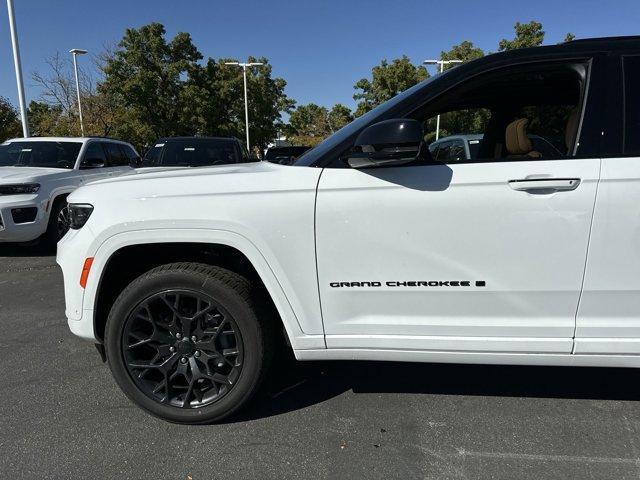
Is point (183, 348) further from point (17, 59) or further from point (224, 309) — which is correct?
point (17, 59)

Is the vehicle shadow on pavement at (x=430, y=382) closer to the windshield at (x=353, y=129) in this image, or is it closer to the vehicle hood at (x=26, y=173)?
the windshield at (x=353, y=129)

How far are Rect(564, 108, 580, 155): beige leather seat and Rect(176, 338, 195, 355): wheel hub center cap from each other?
6.98ft

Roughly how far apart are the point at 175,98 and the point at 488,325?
1225 inches

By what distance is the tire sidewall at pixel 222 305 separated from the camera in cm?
232

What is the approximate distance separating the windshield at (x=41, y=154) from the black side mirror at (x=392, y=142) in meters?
6.90

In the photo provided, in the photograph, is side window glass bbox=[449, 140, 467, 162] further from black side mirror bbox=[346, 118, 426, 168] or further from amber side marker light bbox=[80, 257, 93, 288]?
amber side marker light bbox=[80, 257, 93, 288]

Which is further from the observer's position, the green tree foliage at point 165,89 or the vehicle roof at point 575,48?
the green tree foliage at point 165,89

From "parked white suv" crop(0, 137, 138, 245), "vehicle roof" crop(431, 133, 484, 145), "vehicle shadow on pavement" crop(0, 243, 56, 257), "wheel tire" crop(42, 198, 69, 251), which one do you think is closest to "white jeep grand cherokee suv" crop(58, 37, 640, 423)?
"vehicle roof" crop(431, 133, 484, 145)

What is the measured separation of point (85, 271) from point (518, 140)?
245 centimetres

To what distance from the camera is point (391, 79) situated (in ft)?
98.4

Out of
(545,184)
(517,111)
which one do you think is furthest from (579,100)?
(517,111)

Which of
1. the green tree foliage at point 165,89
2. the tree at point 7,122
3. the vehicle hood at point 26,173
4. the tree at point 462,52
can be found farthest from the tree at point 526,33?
the tree at point 7,122

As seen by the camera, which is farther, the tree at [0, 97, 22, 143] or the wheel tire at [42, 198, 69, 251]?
the tree at [0, 97, 22, 143]

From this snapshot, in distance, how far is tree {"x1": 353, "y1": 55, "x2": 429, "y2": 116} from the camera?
1164 inches
